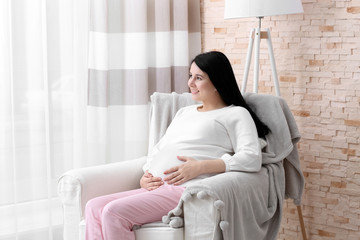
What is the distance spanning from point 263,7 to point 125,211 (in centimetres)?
118

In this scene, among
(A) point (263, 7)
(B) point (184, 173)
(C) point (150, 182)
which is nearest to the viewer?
(B) point (184, 173)

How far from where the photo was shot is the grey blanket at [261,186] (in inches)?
73.7

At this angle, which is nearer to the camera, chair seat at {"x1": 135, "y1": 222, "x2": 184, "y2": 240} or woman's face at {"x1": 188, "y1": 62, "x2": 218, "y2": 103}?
chair seat at {"x1": 135, "y1": 222, "x2": 184, "y2": 240}

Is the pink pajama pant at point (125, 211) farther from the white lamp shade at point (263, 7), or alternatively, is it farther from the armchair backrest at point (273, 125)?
the white lamp shade at point (263, 7)

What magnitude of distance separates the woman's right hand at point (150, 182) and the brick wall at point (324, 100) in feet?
3.18

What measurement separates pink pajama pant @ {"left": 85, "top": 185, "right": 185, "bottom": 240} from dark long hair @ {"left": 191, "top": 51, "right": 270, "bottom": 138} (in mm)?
476

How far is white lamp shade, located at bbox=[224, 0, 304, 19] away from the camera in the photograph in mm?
2449

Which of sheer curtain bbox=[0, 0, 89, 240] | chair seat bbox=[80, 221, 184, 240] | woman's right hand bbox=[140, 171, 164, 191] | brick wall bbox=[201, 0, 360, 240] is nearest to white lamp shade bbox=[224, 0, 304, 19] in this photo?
brick wall bbox=[201, 0, 360, 240]

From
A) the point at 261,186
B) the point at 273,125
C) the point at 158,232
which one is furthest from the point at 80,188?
the point at 273,125

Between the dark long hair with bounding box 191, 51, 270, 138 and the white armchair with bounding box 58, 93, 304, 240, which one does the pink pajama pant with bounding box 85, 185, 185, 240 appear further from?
the dark long hair with bounding box 191, 51, 270, 138

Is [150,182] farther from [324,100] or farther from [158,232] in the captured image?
[324,100]

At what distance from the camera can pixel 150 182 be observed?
7.14ft

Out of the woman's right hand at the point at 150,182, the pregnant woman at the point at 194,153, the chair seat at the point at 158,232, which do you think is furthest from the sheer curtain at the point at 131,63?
the chair seat at the point at 158,232

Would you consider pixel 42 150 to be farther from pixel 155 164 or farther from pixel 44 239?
pixel 155 164
